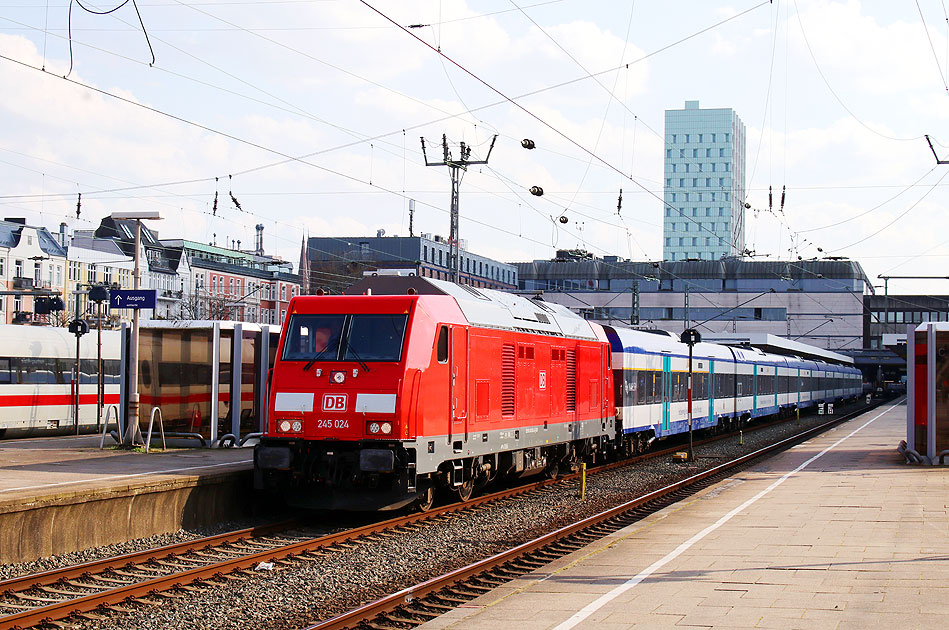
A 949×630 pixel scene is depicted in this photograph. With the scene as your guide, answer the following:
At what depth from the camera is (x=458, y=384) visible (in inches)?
646

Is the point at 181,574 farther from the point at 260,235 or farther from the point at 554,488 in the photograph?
the point at 260,235

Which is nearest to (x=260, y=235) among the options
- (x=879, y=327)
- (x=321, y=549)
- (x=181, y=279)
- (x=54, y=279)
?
(x=181, y=279)

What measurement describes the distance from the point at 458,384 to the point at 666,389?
1672cm

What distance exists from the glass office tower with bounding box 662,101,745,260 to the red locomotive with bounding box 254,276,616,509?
16858cm

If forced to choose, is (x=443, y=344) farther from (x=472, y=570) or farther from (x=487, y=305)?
(x=472, y=570)

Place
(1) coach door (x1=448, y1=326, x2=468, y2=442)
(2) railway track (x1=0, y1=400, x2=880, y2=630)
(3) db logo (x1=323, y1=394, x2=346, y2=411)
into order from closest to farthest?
(2) railway track (x1=0, y1=400, x2=880, y2=630)
(3) db logo (x1=323, y1=394, x2=346, y2=411)
(1) coach door (x1=448, y1=326, x2=468, y2=442)

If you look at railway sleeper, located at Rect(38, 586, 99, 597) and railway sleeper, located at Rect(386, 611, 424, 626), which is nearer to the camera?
railway sleeper, located at Rect(386, 611, 424, 626)

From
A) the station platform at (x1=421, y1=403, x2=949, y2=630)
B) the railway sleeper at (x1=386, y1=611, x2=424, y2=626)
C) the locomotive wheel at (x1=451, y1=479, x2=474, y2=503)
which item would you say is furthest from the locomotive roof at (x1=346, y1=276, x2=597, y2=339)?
the railway sleeper at (x1=386, y1=611, x2=424, y2=626)

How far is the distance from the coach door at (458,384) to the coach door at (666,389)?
52.6ft

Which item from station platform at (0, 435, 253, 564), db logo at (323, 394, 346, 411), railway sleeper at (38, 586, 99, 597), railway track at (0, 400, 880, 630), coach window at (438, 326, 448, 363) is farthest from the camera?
coach window at (438, 326, 448, 363)

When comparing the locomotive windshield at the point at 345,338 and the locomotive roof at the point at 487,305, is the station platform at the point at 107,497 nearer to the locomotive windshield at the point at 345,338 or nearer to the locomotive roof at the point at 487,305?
the locomotive windshield at the point at 345,338

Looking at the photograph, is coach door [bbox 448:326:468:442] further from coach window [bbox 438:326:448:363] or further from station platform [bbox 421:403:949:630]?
station platform [bbox 421:403:949:630]

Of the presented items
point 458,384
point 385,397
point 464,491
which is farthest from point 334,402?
point 464,491

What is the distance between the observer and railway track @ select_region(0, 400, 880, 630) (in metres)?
9.98
